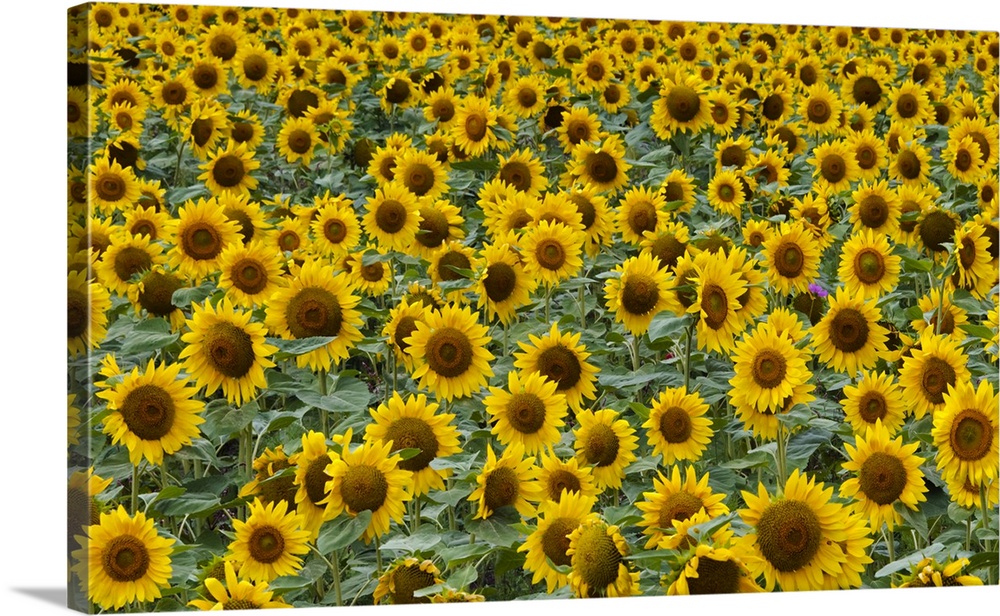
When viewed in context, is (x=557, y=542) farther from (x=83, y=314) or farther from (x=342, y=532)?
(x=83, y=314)

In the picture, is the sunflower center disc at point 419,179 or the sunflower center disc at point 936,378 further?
the sunflower center disc at point 936,378

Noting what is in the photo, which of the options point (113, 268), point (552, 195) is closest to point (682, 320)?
point (552, 195)

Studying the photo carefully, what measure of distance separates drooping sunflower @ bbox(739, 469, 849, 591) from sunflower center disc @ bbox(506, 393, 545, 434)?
0.69 m

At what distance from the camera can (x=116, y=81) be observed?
13.8ft

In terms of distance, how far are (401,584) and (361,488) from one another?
0.32 m

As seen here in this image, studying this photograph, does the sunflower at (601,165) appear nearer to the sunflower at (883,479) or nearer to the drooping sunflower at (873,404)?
the drooping sunflower at (873,404)

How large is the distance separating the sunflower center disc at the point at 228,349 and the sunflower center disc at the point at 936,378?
7.03 feet

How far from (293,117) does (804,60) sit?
1767mm

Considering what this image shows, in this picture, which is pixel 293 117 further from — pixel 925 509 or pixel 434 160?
pixel 925 509

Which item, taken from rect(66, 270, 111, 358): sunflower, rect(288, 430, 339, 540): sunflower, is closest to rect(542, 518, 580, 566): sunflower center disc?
rect(288, 430, 339, 540): sunflower

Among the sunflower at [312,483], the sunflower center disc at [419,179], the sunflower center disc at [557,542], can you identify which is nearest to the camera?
the sunflower at [312,483]

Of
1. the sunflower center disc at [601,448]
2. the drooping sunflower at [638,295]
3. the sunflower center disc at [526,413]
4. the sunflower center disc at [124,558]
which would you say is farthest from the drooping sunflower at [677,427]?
the sunflower center disc at [124,558]

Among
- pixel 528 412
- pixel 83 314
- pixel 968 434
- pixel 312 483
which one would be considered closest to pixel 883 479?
pixel 968 434

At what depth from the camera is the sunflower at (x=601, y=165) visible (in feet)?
15.5
